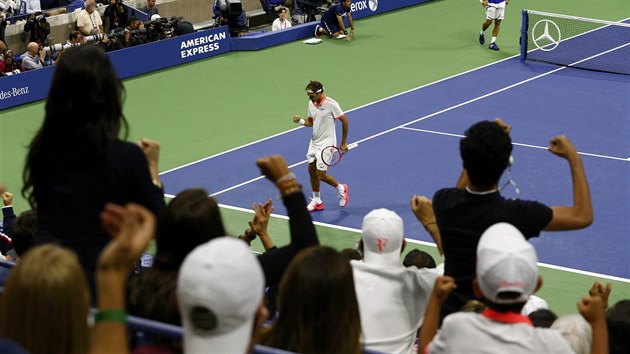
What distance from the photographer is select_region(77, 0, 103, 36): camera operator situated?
24469 mm

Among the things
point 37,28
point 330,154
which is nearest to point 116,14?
point 37,28

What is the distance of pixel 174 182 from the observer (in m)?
17.5

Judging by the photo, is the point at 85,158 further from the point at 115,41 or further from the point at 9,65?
the point at 115,41

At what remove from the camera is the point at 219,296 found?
12.6ft

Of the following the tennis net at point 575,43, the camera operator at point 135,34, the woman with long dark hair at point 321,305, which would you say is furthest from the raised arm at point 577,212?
the camera operator at point 135,34

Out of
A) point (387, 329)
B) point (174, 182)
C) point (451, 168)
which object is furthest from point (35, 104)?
point (387, 329)

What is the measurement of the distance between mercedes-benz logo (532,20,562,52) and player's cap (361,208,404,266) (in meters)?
19.2

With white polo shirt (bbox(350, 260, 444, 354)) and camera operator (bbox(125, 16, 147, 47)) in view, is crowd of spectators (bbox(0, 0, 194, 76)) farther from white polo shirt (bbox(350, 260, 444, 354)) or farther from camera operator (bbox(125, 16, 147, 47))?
white polo shirt (bbox(350, 260, 444, 354))

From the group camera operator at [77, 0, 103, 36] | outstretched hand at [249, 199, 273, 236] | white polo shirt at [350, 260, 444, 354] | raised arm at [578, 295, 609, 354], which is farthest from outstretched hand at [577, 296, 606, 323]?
camera operator at [77, 0, 103, 36]

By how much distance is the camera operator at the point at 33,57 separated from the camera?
22.3 m

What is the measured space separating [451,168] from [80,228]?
1289 cm

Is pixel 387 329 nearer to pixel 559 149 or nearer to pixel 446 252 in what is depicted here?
pixel 446 252

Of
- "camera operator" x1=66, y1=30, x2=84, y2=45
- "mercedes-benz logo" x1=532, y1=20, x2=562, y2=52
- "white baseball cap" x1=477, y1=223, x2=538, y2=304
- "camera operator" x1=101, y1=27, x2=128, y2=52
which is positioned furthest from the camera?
"mercedes-benz logo" x1=532, y1=20, x2=562, y2=52

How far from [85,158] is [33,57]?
1793 centimetres
